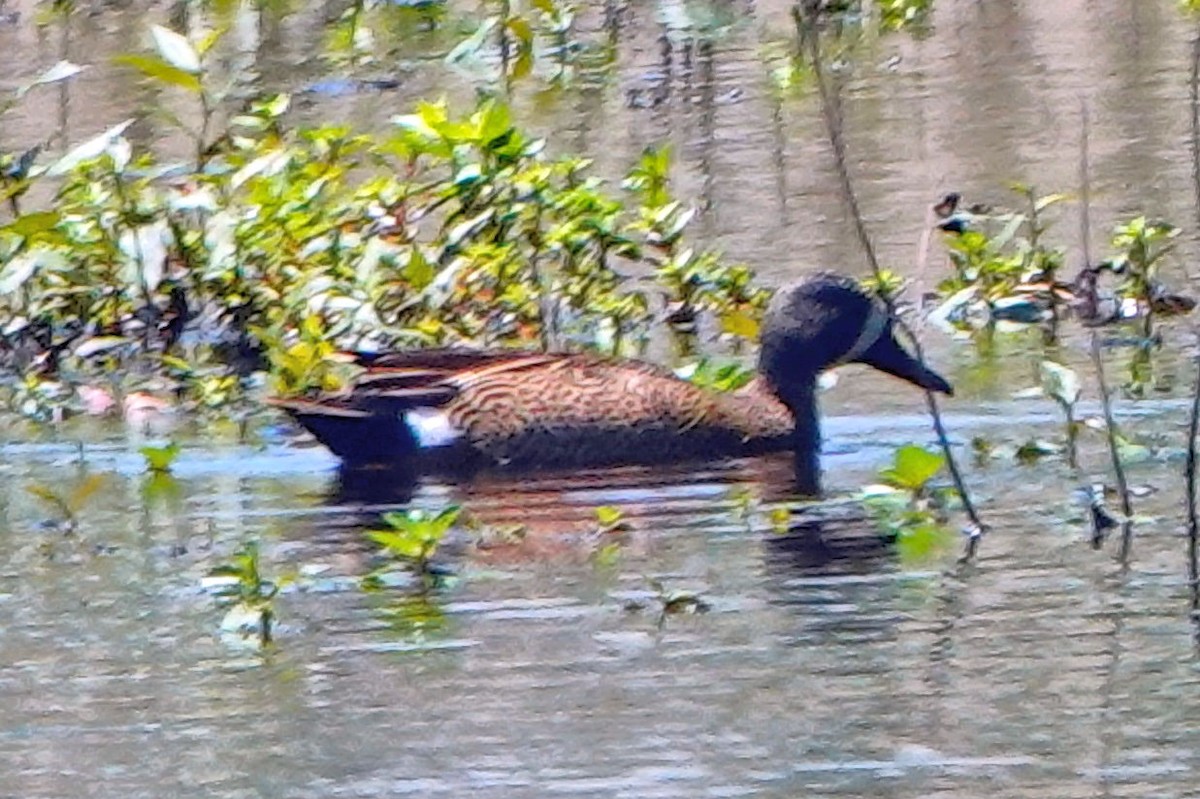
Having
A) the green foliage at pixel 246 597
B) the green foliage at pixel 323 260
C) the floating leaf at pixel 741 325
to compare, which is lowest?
the green foliage at pixel 246 597

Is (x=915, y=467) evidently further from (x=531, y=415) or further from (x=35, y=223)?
(x=35, y=223)

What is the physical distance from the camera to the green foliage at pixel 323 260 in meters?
11.0

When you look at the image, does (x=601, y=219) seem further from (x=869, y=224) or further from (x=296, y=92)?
(x=296, y=92)

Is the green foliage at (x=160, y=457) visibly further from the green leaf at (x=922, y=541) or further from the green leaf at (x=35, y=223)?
the green leaf at (x=922, y=541)

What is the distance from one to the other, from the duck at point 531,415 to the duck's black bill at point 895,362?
1 centimetres

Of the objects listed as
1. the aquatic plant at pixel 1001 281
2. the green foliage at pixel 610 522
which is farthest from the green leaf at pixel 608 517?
the aquatic plant at pixel 1001 281

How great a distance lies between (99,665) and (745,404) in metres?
3.26

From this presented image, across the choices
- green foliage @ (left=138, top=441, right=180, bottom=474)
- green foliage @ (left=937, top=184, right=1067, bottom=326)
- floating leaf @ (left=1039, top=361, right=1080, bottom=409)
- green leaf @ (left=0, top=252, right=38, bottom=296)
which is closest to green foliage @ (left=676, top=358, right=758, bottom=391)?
green foliage @ (left=937, top=184, right=1067, bottom=326)

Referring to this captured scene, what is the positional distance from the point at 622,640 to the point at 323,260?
165 inches

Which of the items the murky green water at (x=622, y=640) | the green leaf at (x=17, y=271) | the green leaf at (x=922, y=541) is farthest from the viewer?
the green leaf at (x=17, y=271)

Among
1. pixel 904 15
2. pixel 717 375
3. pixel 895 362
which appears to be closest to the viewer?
pixel 895 362

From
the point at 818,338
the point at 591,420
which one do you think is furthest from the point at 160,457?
the point at 818,338

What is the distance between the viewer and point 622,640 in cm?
729

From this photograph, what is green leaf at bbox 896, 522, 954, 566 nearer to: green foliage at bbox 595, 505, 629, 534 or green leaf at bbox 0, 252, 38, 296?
green foliage at bbox 595, 505, 629, 534
